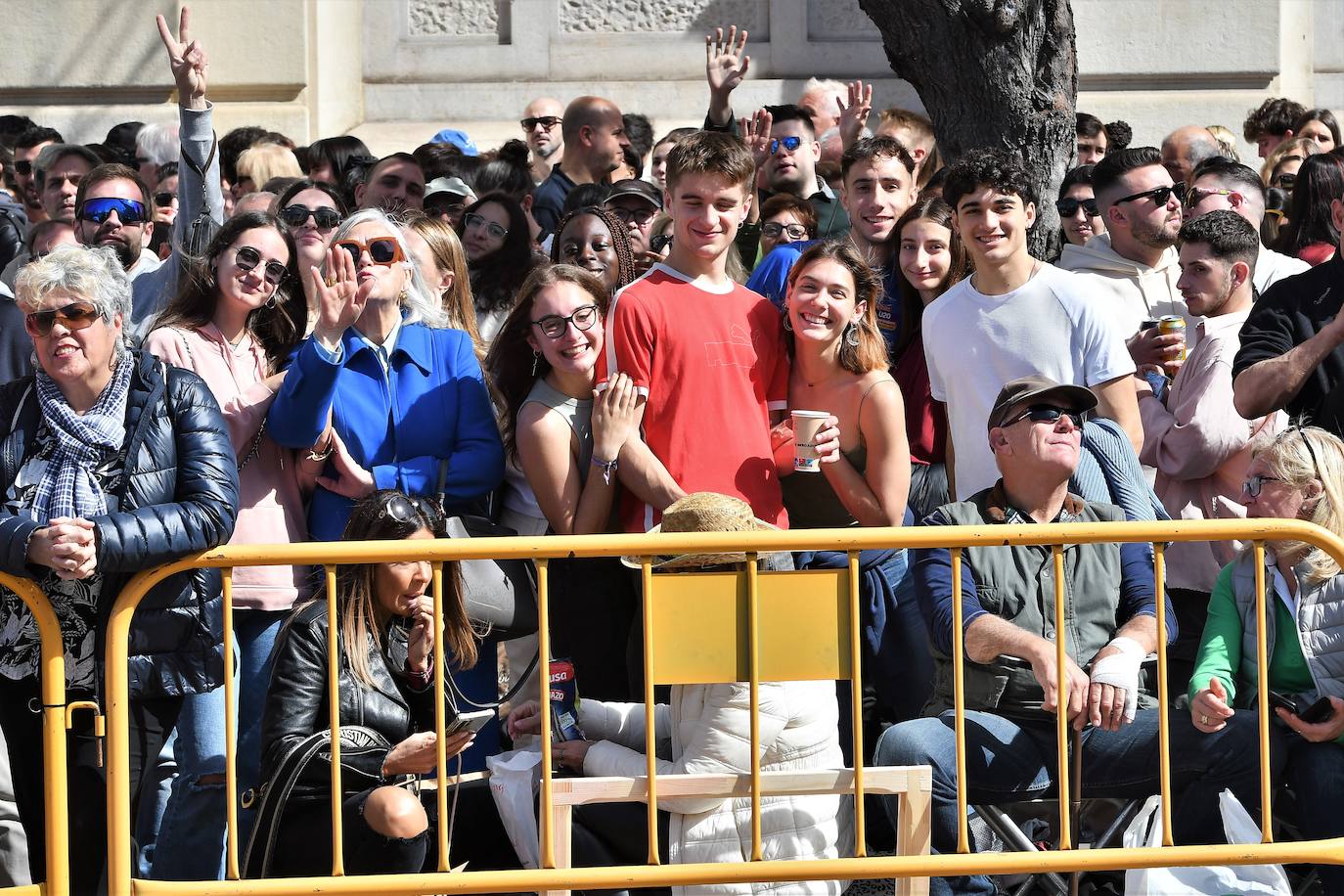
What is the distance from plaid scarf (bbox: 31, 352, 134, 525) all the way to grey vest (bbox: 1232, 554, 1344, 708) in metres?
3.01

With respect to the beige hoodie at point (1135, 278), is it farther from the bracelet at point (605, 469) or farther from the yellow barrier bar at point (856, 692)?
the yellow barrier bar at point (856, 692)

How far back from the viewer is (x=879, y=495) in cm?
530

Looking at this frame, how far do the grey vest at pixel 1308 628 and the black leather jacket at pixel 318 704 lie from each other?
2239 millimetres

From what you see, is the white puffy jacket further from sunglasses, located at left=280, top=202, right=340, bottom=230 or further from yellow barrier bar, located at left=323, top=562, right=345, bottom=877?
sunglasses, located at left=280, top=202, right=340, bottom=230

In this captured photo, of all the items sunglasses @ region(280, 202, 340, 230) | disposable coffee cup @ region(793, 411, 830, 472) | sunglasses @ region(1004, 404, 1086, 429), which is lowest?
disposable coffee cup @ region(793, 411, 830, 472)

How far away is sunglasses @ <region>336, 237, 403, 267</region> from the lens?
17.3ft

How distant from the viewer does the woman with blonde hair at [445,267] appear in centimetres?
592

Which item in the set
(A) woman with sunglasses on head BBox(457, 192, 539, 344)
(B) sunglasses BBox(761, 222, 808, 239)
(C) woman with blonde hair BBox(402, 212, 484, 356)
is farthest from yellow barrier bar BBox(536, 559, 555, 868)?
(B) sunglasses BBox(761, 222, 808, 239)

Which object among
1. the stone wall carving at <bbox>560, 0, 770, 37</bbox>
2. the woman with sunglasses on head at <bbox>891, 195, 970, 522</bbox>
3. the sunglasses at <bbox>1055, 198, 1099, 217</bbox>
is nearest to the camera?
the woman with sunglasses on head at <bbox>891, 195, 970, 522</bbox>

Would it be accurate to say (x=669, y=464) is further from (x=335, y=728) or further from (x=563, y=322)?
(x=335, y=728)

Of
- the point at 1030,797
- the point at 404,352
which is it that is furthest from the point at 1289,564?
the point at 404,352

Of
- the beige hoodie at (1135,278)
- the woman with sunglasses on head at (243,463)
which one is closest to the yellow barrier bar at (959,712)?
the woman with sunglasses on head at (243,463)

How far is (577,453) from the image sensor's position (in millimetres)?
5414

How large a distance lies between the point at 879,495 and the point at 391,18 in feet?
28.8
